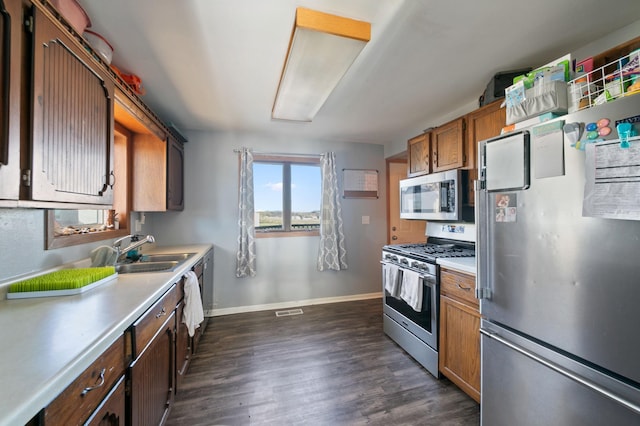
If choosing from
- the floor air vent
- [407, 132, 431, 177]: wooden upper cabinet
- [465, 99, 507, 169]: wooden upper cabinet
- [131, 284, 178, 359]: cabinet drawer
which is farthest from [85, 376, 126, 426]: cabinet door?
[407, 132, 431, 177]: wooden upper cabinet

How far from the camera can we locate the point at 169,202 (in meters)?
2.54

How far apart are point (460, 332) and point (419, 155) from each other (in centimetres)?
181

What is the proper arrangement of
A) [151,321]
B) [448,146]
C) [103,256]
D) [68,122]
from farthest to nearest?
1. [448,146]
2. [103,256]
3. [151,321]
4. [68,122]

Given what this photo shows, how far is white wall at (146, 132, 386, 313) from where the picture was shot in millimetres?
3229

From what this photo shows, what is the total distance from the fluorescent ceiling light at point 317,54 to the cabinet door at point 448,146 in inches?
48.1

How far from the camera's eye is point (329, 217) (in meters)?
3.57

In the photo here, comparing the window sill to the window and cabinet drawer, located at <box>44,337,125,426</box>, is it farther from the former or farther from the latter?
cabinet drawer, located at <box>44,337,125,426</box>

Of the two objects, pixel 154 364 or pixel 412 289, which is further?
pixel 412 289

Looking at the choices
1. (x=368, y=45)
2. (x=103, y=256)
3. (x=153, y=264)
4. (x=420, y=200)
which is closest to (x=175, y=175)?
(x=153, y=264)

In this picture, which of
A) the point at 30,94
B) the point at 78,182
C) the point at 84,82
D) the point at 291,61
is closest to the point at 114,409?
the point at 78,182

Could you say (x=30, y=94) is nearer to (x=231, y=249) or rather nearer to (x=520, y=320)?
(x=520, y=320)

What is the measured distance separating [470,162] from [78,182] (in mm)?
2678

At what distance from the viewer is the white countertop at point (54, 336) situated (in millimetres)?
556

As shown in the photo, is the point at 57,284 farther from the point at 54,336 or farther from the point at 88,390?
the point at 88,390
